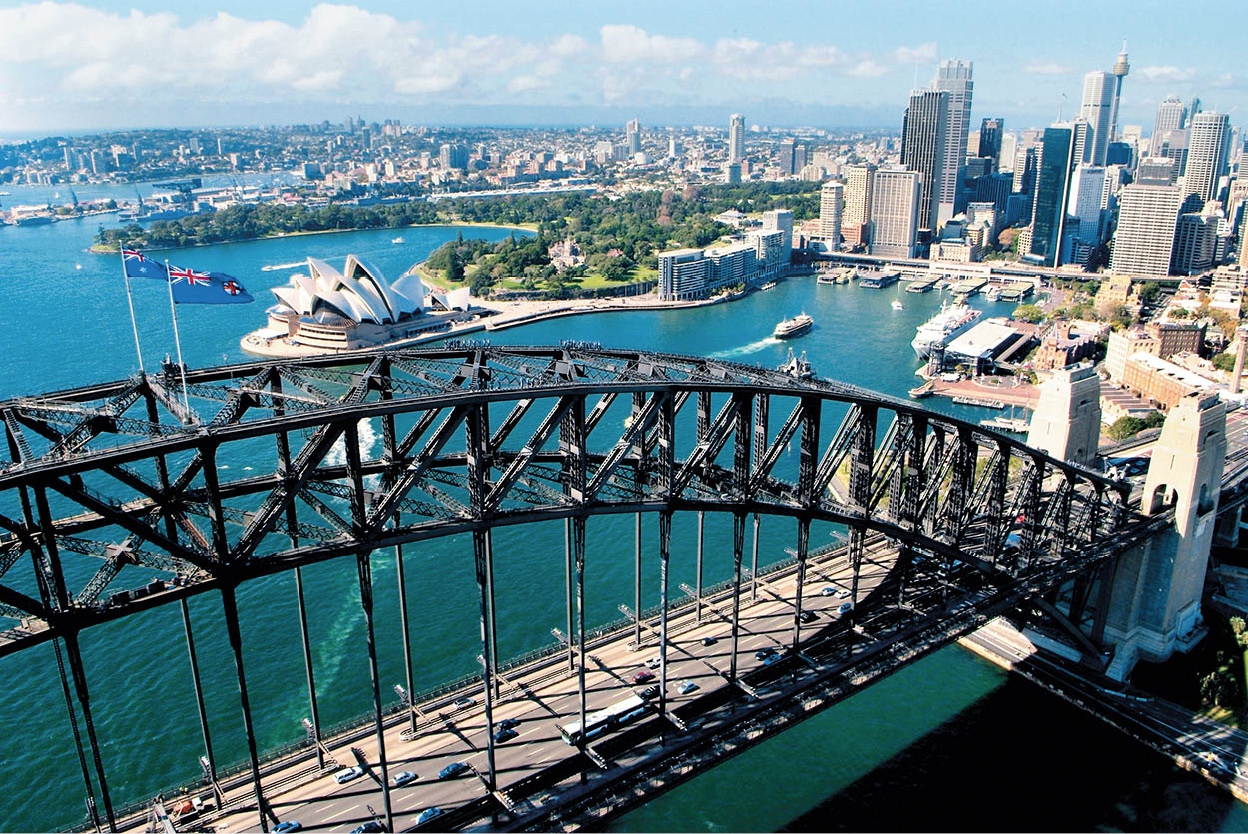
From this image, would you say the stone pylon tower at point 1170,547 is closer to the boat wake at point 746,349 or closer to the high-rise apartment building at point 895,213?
the boat wake at point 746,349

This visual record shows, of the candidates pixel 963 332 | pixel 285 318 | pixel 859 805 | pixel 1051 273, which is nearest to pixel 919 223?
pixel 1051 273

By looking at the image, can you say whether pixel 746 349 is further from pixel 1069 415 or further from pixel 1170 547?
pixel 1170 547

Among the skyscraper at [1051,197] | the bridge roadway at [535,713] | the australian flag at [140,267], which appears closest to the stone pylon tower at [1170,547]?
the bridge roadway at [535,713]

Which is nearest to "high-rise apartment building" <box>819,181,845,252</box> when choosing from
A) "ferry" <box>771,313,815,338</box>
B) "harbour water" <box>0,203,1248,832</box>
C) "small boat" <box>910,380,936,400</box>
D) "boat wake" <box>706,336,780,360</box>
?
"ferry" <box>771,313,815,338</box>

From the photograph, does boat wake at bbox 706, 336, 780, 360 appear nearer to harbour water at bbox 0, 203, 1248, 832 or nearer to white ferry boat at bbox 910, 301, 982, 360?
white ferry boat at bbox 910, 301, 982, 360

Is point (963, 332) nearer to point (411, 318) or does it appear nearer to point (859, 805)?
point (411, 318)

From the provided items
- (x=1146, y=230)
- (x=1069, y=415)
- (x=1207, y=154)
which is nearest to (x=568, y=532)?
(x=1069, y=415)
